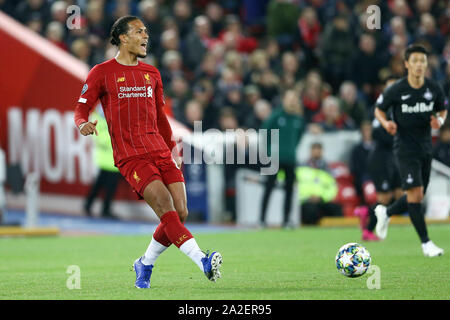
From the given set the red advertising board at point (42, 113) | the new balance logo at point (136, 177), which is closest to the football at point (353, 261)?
the new balance logo at point (136, 177)

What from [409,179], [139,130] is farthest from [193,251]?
[409,179]

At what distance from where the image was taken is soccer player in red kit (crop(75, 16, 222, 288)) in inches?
335

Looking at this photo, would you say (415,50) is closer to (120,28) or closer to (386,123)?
(386,123)

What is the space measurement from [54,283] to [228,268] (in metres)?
2.10

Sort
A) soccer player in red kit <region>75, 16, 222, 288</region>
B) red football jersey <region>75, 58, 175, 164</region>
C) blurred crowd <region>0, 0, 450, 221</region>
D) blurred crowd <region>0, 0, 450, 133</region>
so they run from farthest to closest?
blurred crowd <region>0, 0, 450, 133</region>, blurred crowd <region>0, 0, 450, 221</region>, red football jersey <region>75, 58, 175, 164</region>, soccer player in red kit <region>75, 16, 222, 288</region>

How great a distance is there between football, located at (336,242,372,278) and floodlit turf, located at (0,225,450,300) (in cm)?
9

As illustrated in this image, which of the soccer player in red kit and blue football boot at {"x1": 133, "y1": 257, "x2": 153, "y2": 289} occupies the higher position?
the soccer player in red kit

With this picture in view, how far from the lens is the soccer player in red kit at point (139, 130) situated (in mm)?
8516

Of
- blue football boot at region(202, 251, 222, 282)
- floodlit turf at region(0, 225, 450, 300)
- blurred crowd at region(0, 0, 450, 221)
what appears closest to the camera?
blue football boot at region(202, 251, 222, 282)

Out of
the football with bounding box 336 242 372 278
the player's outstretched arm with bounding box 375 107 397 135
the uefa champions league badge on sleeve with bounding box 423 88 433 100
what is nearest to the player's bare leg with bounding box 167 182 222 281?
the football with bounding box 336 242 372 278

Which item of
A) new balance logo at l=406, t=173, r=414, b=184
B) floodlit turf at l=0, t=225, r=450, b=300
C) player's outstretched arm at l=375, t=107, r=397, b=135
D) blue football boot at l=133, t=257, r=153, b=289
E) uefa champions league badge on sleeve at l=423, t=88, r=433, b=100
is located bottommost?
floodlit turf at l=0, t=225, r=450, b=300

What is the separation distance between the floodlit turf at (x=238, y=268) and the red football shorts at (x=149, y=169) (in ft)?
2.98

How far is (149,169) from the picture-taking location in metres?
8.56

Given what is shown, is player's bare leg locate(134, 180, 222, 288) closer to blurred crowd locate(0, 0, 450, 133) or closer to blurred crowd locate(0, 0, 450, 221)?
blurred crowd locate(0, 0, 450, 221)
